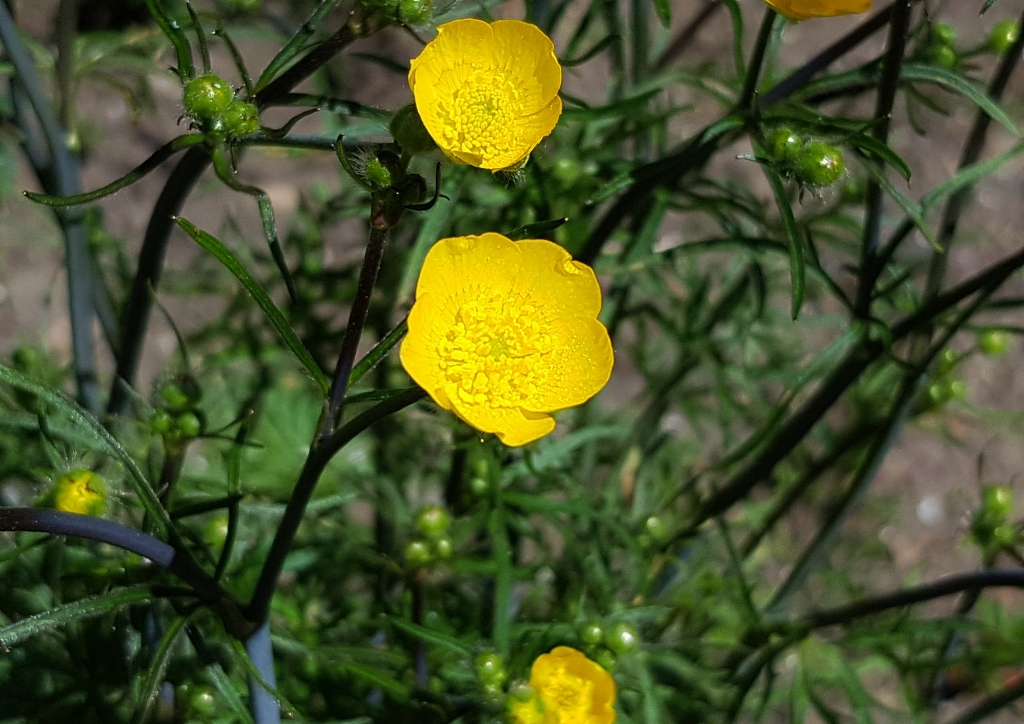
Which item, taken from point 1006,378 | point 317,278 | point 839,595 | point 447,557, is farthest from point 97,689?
point 1006,378

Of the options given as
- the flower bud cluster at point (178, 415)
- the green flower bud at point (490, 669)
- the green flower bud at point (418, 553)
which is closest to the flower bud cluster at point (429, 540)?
the green flower bud at point (418, 553)

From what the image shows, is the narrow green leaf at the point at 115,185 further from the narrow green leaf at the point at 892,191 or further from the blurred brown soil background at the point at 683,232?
the blurred brown soil background at the point at 683,232

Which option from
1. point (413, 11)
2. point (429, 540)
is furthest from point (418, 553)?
point (413, 11)

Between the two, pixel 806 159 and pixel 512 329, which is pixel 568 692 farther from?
pixel 806 159

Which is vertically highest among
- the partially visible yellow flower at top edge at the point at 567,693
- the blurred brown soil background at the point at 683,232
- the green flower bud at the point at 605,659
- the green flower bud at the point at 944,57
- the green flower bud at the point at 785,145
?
the blurred brown soil background at the point at 683,232

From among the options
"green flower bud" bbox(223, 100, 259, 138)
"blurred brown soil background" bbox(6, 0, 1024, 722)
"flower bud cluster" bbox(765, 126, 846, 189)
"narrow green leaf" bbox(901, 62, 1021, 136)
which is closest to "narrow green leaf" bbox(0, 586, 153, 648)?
"green flower bud" bbox(223, 100, 259, 138)
